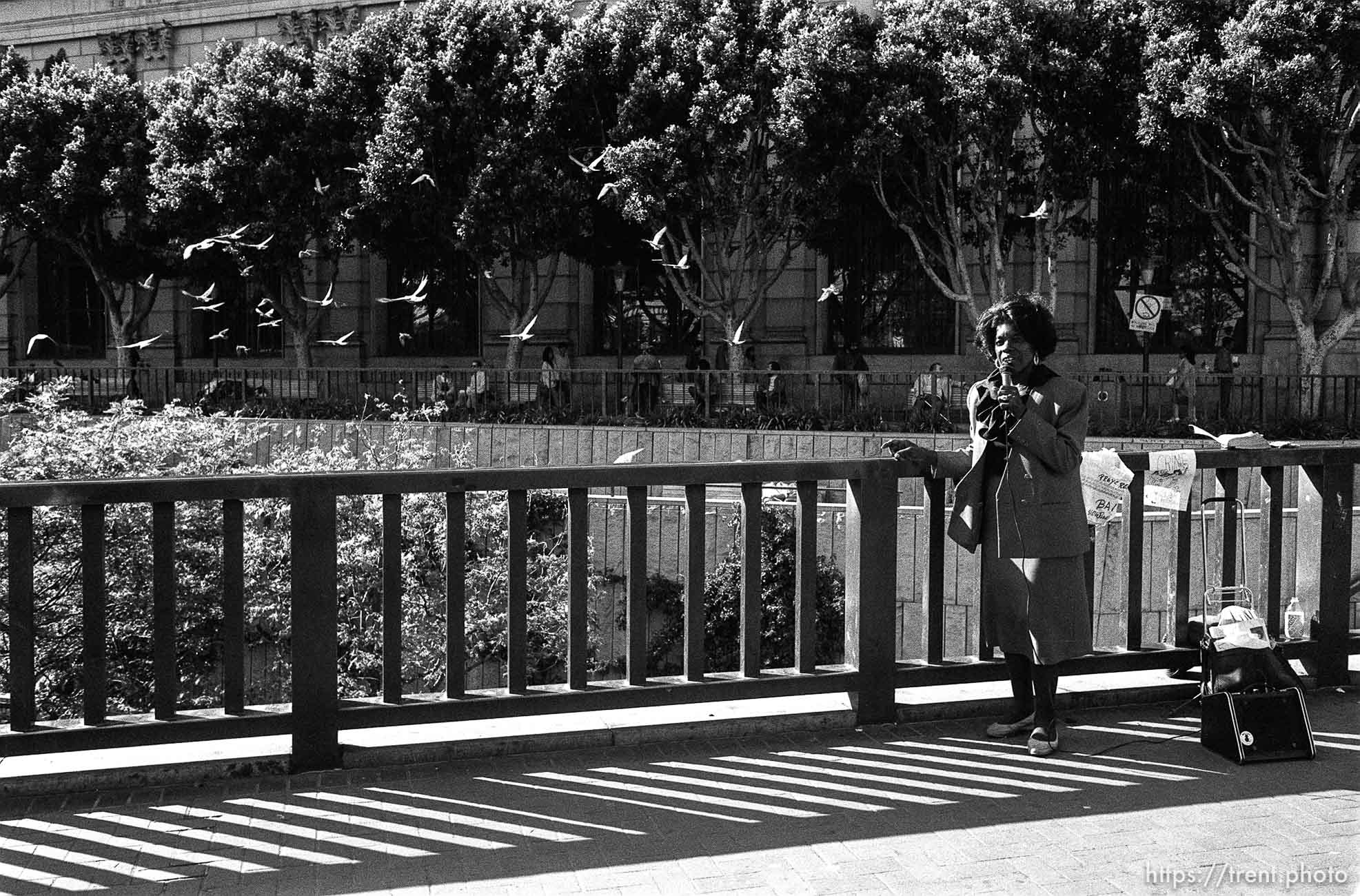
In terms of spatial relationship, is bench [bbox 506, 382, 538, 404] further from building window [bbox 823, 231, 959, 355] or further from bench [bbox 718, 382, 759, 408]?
building window [bbox 823, 231, 959, 355]

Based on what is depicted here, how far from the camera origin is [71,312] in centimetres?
3659

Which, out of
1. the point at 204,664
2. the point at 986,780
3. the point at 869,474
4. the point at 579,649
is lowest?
the point at 204,664

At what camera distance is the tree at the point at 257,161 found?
2519 centimetres

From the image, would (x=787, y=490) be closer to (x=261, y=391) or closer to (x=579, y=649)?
(x=579, y=649)

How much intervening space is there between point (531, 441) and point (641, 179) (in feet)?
17.2

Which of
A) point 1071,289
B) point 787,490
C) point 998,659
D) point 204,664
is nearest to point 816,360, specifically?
point 1071,289

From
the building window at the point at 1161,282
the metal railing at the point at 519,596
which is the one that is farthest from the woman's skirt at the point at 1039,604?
the building window at the point at 1161,282

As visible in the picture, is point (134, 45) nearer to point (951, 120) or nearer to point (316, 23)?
point (316, 23)

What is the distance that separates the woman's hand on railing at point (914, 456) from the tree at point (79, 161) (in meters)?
25.2

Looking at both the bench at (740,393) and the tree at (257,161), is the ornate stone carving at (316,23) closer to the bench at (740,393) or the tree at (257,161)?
the tree at (257,161)

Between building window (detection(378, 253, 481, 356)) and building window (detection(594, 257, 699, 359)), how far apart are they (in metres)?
3.36

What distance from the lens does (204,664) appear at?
32.8ft

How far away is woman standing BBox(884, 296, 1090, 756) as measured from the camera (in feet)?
17.1

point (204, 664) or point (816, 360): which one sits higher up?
point (816, 360)
